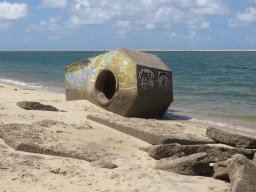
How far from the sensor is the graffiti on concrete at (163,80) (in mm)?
9773

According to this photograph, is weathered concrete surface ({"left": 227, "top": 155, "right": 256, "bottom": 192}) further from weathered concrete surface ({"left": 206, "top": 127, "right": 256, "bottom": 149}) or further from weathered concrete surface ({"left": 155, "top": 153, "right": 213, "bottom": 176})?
weathered concrete surface ({"left": 206, "top": 127, "right": 256, "bottom": 149})

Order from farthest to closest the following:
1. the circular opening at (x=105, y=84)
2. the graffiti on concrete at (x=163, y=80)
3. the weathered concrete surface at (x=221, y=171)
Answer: the circular opening at (x=105, y=84), the graffiti on concrete at (x=163, y=80), the weathered concrete surface at (x=221, y=171)

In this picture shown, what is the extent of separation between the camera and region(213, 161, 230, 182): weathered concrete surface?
16.9ft

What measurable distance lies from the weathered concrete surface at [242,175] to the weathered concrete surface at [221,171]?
31 cm

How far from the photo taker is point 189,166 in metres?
5.28

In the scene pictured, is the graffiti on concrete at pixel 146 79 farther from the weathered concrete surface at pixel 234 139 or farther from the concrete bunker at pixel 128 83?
the weathered concrete surface at pixel 234 139

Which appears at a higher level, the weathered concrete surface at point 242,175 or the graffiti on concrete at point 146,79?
the graffiti on concrete at point 146,79

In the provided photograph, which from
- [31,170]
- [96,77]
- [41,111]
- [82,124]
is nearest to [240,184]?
[31,170]

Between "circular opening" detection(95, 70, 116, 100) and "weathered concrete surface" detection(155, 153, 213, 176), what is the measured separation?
5.12 metres

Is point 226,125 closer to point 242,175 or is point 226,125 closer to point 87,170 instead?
point 87,170

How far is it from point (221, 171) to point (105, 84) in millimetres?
6000

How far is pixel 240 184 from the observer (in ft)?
14.6

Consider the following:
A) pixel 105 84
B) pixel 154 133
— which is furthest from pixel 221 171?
pixel 105 84

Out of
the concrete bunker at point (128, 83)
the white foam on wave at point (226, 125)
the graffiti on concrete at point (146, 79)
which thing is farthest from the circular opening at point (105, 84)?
the white foam on wave at point (226, 125)
